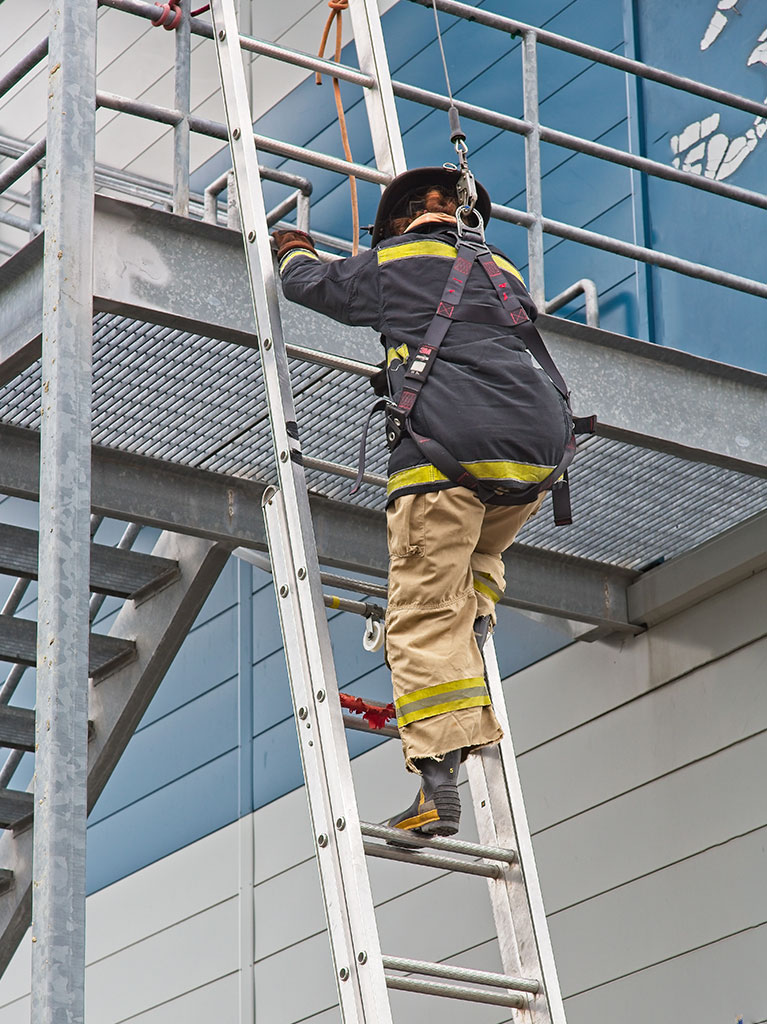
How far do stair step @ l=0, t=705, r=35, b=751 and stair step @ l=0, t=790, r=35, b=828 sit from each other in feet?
0.97

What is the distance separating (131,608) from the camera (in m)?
7.98

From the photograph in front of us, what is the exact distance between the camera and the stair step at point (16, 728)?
295 inches

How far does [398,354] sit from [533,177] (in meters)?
1.65

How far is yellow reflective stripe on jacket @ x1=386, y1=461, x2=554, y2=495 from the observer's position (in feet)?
15.3

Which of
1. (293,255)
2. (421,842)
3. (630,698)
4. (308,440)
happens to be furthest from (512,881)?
(630,698)

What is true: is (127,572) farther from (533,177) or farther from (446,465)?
(446,465)

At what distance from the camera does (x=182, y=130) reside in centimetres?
553

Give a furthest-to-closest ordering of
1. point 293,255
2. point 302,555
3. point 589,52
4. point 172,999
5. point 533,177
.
Result: point 172,999
point 589,52
point 533,177
point 293,255
point 302,555

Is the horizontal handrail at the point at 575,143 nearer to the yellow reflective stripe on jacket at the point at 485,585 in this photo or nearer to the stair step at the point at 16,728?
the yellow reflective stripe on jacket at the point at 485,585

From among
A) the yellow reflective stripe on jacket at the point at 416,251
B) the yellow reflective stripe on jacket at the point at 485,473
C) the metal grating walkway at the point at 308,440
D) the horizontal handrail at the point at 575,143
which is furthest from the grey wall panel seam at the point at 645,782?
the yellow reflective stripe on jacket at the point at 416,251

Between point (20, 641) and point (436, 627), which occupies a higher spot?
point (20, 641)

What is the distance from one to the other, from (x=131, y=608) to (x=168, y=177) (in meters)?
4.19

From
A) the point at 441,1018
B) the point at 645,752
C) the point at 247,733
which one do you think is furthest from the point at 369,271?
the point at 247,733

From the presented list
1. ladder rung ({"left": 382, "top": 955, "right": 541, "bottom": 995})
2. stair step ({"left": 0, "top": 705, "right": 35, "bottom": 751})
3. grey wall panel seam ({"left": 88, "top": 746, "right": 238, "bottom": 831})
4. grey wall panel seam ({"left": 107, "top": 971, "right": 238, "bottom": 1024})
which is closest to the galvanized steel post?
ladder rung ({"left": 382, "top": 955, "right": 541, "bottom": 995})
